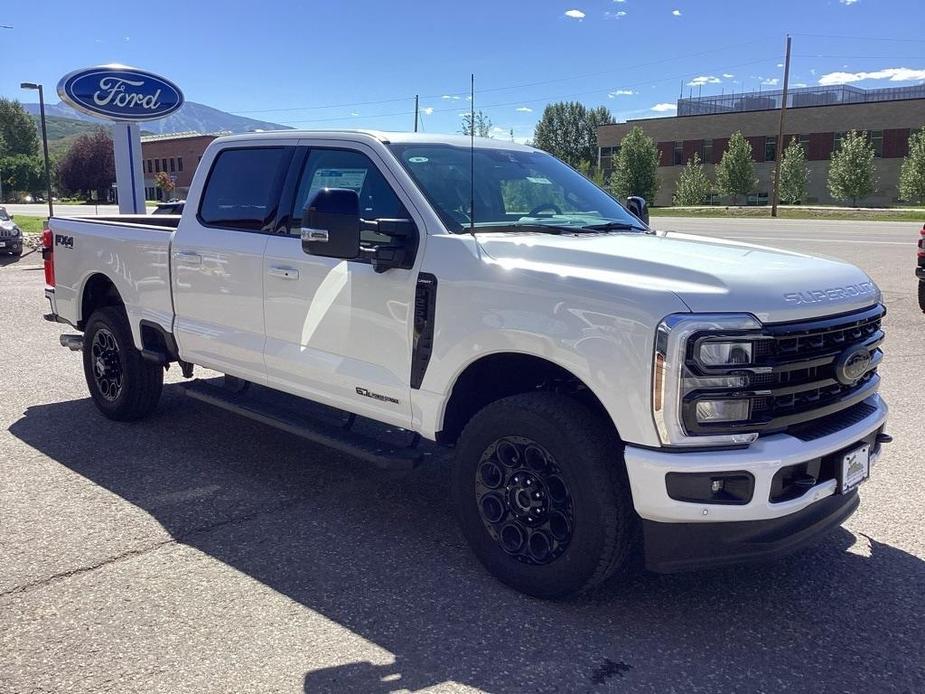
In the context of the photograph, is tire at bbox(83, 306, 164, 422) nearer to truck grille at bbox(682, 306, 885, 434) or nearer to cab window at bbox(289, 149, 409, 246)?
cab window at bbox(289, 149, 409, 246)

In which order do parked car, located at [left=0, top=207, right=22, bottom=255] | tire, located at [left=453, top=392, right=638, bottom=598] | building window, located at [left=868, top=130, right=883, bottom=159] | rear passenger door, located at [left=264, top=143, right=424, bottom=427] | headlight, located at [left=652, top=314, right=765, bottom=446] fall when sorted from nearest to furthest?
headlight, located at [left=652, top=314, right=765, bottom=446]
tire, located at [left=453, top=392, right=638, bottom=598]
rear passenger door, located at [left=264, top=143, right=424, bottom=427]
parked car, located at [left=0, top=207, right=22, bottom=255]
building window, located at [left=868, top=130, right=883, bottom=159]

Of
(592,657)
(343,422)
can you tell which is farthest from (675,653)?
(343,422)

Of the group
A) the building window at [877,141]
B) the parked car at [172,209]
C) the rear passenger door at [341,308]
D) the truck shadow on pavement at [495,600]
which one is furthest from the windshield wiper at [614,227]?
the building window at [877,141]

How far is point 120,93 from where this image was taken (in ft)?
62.5

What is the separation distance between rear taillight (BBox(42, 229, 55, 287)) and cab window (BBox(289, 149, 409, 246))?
3108 millimetres

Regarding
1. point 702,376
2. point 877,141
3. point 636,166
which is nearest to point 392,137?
point 702,376

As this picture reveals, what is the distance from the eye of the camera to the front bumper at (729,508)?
3062mm

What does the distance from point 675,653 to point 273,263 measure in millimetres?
2906

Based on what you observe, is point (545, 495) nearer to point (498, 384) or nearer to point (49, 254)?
point (498, 384)

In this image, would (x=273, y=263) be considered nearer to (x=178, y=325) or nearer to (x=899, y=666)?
(x=178, y=325)

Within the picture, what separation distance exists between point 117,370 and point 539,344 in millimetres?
4038

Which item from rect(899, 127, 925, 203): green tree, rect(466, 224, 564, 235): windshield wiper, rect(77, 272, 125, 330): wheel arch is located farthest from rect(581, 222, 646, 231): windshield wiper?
rect(899, 127, 925, 203): green tree

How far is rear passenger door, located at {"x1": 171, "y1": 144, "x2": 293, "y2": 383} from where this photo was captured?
192 inches

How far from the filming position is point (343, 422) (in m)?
4.71
